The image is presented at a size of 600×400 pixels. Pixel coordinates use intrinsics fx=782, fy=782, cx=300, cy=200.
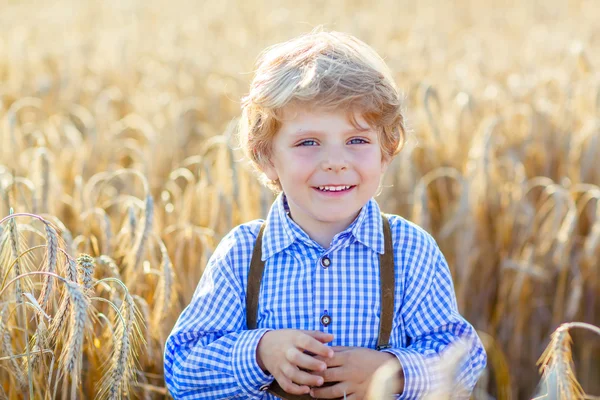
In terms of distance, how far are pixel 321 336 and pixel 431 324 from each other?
0.90 feet

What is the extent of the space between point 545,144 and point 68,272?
2.63 metres

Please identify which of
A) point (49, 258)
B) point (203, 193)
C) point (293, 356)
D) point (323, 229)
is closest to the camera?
point (49, 258)

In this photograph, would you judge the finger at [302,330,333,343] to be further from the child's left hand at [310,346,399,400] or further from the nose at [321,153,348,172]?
the nose at [321,153,348,172]

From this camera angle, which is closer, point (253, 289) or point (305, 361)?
point (305, 361)

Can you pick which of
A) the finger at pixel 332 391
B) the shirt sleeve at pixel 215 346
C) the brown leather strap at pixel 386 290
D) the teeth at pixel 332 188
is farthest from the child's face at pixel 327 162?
the finger at pixel 332 391

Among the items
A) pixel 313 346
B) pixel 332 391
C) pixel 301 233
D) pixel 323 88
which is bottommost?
pixel 332 391

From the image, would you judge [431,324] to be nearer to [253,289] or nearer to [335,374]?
[335,374]

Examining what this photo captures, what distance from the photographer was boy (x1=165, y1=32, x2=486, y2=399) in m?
1.62

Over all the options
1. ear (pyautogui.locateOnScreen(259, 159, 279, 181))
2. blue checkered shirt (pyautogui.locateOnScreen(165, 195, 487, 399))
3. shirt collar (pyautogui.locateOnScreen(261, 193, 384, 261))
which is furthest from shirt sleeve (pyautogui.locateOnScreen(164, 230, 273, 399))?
ear (pyautogui.locateOnScreen(259, 159, 279, 181))

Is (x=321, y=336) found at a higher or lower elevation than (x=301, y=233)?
lower

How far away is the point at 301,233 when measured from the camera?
1.70 meters

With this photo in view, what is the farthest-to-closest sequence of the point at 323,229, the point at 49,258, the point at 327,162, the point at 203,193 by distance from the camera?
the point at 203,193
the point at 323,229
the point at 327,162
the point at 49,258

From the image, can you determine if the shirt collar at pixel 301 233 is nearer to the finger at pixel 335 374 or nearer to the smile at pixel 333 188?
the smile at pixel 333 188

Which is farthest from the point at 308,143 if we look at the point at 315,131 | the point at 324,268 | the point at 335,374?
the point at 335,374
